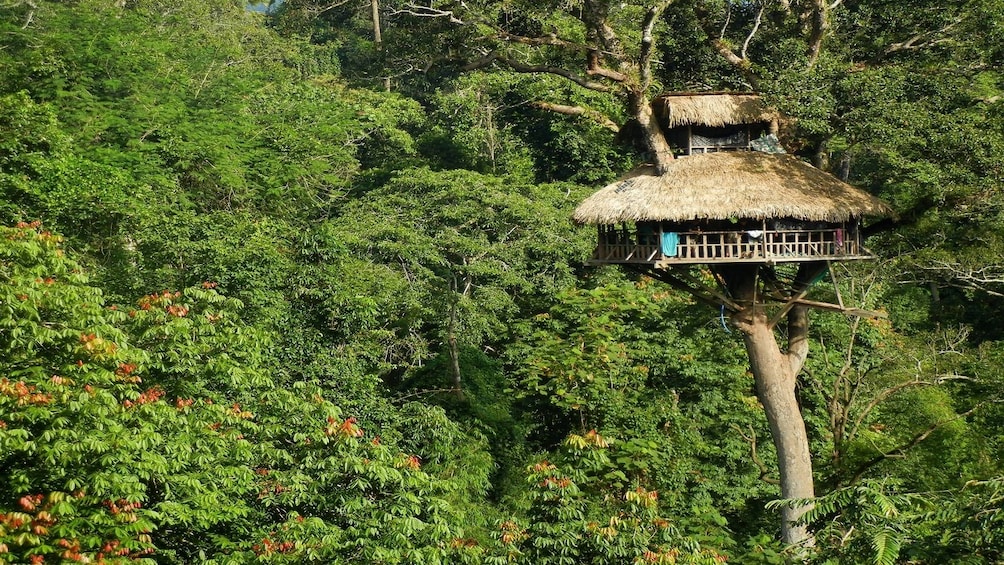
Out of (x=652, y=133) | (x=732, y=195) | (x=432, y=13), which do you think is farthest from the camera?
(x=432, y=13)

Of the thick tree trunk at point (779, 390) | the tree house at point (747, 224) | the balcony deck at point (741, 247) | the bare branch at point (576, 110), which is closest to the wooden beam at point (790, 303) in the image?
Result: the tree house at point (747, 224)

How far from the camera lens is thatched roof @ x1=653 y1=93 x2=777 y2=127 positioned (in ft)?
57.2

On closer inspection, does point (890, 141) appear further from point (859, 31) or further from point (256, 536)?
point (256, 536)

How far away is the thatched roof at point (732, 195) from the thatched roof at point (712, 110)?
2.12 ft

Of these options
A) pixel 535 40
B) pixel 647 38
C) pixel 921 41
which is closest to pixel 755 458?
pixel 647 38

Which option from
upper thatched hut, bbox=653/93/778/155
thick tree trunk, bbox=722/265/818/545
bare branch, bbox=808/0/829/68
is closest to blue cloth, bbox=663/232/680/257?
thick tree trunk, bbox=722/265/818/545

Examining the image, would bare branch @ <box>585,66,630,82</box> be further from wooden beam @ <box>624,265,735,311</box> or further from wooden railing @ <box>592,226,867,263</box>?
wooden beam @ <box>624,265,735,311</box>

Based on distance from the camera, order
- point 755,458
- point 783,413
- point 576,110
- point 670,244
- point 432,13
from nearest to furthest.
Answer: point 670,244 → point 783,413 → point 432,13 → point 576,110 → point 755,458

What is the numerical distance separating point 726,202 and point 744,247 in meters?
1.04

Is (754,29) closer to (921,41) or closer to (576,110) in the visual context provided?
(921,41)

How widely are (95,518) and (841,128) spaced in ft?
43.9

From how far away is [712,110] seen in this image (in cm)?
1755

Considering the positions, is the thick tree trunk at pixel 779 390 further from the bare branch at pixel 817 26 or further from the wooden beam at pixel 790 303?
the bare branch at pixel 817 26

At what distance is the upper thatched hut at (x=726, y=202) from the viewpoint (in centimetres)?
1605
